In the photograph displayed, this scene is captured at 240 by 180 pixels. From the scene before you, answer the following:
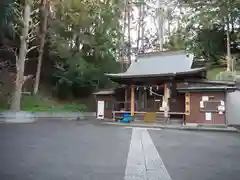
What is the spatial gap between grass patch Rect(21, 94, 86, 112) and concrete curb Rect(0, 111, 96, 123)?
42 centimetres

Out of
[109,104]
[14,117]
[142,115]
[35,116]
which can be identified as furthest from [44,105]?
[142,115]

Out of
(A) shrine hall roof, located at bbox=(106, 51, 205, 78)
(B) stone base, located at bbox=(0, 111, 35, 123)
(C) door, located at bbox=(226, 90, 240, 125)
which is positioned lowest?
(B) stone base, located at bbox=(0, 111, 35, 123)

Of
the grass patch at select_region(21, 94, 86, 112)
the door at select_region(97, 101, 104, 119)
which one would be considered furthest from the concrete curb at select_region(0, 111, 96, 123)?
the door at select_region(97, 101, 104, 119)

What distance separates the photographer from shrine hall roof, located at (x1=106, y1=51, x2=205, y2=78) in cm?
1853

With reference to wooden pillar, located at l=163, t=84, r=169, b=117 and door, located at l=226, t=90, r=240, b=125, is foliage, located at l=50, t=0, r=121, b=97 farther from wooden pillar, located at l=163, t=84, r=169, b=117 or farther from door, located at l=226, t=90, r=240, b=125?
door, located at l=226, t=90, r=240, b=125

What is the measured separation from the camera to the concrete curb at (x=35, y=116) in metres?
16.2

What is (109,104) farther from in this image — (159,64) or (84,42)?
(84,42)

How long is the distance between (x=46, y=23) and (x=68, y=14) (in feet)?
7.08

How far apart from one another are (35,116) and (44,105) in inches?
106

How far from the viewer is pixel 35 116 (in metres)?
19.2

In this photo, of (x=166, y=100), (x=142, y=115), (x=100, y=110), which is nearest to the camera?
(x=166, y=100)

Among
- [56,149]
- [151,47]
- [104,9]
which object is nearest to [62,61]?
[104,9]

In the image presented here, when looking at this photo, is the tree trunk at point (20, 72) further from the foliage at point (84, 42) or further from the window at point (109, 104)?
the window at point (109, 104)

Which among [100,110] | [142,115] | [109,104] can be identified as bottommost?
[142,115]
